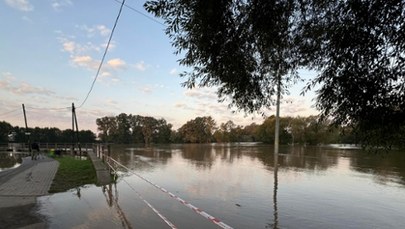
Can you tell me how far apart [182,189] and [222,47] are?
376 inches

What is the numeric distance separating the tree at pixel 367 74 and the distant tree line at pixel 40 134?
98.6 m

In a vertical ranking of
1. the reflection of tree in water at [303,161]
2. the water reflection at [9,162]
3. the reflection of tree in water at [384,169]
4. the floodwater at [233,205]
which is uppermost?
the floodwater at [233,205]

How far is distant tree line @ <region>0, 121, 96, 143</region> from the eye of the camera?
97.5m

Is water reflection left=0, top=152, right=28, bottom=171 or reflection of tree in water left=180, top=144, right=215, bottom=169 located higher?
reflection of tree in water left=180, top=144, right=215, bottom=169

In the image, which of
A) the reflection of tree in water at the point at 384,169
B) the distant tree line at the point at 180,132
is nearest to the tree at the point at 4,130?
the distant tree line at the point at 180,132

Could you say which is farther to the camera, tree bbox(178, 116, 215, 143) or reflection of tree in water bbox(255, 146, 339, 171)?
tree bbox(178, 116, 215, 143)

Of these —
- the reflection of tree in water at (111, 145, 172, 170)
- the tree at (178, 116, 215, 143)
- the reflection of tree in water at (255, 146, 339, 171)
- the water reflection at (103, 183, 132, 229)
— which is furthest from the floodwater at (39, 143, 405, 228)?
the tree at (178, 116, 215, 143)

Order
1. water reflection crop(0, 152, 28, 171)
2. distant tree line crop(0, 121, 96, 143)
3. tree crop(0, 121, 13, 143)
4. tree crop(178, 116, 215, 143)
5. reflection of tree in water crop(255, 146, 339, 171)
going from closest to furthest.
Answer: reflection of tree in water crop(255, 146, 339, 171)
water reflection crop(0, 152, 28, 171)
tree crop(0, 121, 13, 143)
distant tree line crop(0, 121, 96, 143)
tree crop(178, 116, 215, 143)

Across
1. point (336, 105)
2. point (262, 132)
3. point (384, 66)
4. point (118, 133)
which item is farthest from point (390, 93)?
point (118, 133)

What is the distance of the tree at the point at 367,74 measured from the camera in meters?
4.27

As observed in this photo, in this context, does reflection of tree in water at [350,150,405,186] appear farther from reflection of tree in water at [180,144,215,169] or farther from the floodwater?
reflection of tree in water at [180,144,215,169]

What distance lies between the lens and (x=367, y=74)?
14.5ft

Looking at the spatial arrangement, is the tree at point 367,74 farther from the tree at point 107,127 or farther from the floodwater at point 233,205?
the tree at point 107,127

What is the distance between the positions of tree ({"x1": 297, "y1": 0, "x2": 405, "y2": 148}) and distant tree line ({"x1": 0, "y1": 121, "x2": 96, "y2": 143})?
324 ft
